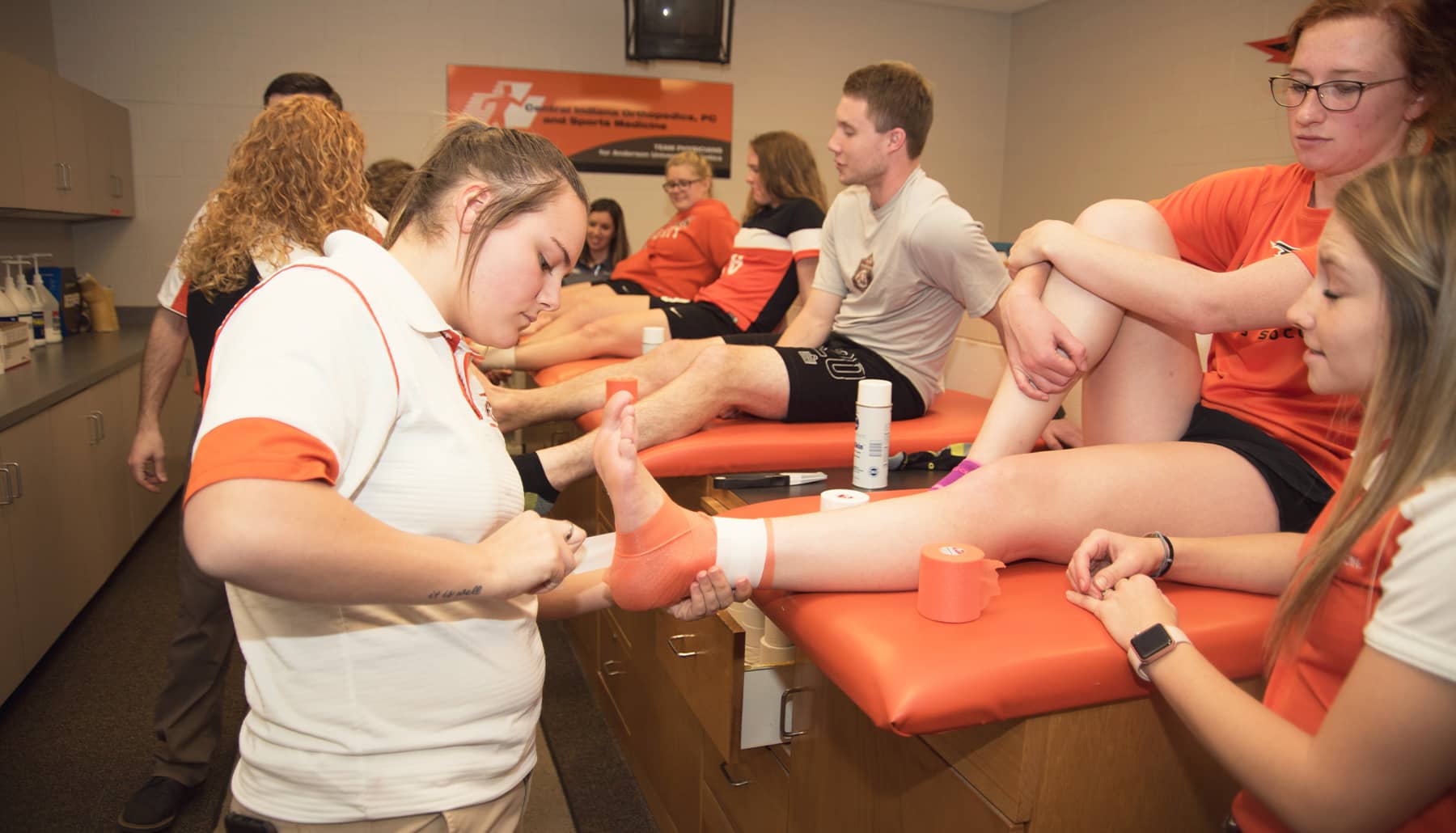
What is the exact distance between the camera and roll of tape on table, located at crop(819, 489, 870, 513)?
1.38m

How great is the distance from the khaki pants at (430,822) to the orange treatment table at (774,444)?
1.00 meters

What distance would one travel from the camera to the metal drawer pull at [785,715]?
4.35 feet

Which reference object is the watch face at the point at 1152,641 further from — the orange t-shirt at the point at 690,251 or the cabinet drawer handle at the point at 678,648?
the orange t-shirt at the point at 690,251

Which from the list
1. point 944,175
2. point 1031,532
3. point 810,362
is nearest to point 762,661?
point 1031,532

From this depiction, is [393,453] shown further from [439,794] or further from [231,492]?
[439,794]

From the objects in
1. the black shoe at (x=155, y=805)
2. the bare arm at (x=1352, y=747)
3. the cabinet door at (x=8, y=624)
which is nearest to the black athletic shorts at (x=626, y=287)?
the cabinet door at (x=8, y=624)

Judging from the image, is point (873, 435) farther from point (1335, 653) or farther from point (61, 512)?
point (61, 512)

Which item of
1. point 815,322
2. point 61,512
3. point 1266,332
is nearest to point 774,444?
point 815,322

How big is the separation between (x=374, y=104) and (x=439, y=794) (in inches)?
208

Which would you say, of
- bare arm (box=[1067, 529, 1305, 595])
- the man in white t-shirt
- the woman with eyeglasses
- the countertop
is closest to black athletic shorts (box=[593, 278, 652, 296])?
the woman with eyeglasses

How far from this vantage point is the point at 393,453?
84 centimetres

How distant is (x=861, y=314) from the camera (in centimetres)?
252

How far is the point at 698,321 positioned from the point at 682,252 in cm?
104

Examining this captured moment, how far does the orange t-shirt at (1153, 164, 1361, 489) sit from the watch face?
52cm
